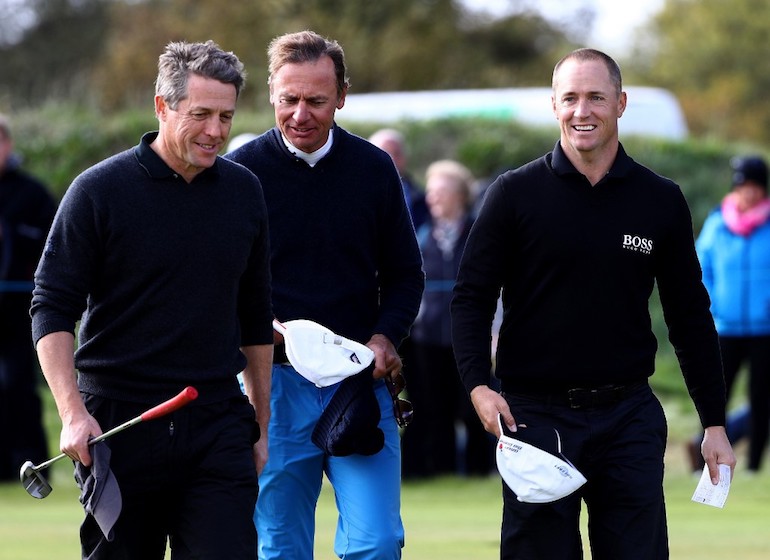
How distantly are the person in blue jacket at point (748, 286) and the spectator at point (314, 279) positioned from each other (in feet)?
22.7

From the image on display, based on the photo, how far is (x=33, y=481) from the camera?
527cm

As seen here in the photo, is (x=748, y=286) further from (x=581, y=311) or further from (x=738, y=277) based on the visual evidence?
(x=581, y=311)

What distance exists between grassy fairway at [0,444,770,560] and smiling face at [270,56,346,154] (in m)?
3.46

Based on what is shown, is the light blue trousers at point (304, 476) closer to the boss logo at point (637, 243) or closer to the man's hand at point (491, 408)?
the man's hand at point (491, 408)

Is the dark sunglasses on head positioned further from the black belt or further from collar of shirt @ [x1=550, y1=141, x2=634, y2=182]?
collar of shirt @ [x1=550, y1=141, x2=634, y2=182]

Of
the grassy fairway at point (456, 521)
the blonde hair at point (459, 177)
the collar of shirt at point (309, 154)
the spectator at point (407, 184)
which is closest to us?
the collar of shirt at point (309, 154)

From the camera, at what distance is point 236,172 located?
546 cm

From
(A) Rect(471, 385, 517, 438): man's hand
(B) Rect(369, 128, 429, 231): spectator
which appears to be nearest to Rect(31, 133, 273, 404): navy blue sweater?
(A) Rect(471, 385, 517, 438): man's hand

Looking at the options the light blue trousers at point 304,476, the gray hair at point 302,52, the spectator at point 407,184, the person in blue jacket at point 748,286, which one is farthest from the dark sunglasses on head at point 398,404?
the person in blue jacket at point 748,286

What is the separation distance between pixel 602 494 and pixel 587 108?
1394 mm

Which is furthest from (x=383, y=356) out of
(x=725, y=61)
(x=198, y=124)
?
(x=725, y=61)

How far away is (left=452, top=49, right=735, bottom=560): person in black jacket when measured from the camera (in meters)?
5.68

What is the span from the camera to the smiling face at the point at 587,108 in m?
5.75

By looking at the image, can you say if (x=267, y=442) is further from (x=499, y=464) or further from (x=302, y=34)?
(x=302, y=34)
